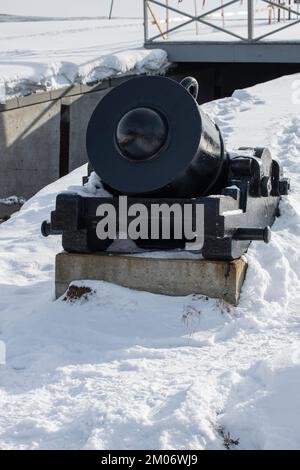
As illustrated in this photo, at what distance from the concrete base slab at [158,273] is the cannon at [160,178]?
0.08m

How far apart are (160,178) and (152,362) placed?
3.82 feet

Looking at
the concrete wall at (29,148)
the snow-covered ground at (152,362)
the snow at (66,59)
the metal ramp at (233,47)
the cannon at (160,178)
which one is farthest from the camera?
the metal ramp at (233,47)

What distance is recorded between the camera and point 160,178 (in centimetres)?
516

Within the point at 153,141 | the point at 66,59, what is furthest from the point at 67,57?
the point at 153,141

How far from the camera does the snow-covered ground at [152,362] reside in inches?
147

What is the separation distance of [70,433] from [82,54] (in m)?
10.1

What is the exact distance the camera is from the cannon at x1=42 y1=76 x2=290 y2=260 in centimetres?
515

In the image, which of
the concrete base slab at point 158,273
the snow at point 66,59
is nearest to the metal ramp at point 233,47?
the snow at point 66,59

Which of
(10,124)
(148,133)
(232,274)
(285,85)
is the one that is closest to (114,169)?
(148,133)

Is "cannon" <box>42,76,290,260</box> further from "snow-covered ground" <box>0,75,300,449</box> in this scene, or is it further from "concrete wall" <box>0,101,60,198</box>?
"concrete wall" <box>0,101,60,198</box>

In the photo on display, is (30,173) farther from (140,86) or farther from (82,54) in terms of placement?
(140,86)

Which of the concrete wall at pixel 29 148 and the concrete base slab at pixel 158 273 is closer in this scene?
the concrete base slab at pixel 158 273

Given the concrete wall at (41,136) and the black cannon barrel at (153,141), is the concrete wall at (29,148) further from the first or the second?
the black cannon barrel at (153,141)

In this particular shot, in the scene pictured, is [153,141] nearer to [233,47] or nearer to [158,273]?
[158,273]
